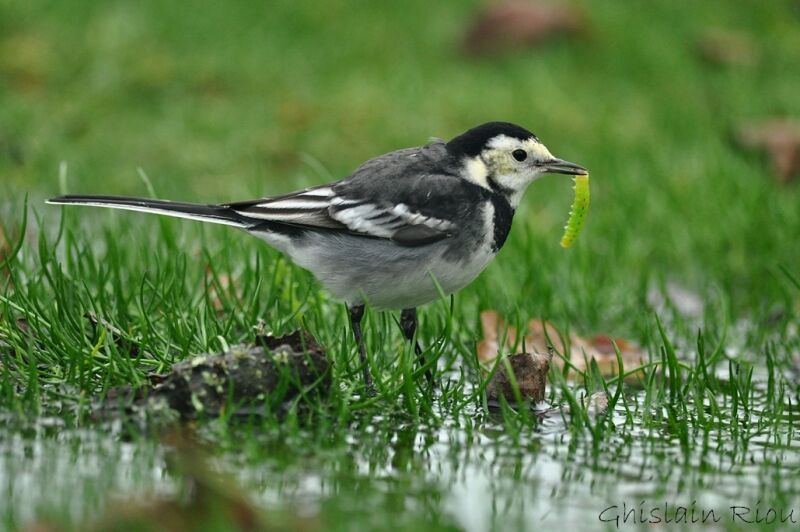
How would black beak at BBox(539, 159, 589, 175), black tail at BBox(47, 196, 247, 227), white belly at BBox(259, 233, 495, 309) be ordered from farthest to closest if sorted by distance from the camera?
1. black beak at BBox(539, 159, 589, 175)
2. black tail at BBox(47, 196, 247, 227)
3. white belly at BBox(259, 233, 495, 309)

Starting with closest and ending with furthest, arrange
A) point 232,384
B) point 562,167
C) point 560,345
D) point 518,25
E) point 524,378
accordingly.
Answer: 1. point 232,384
2. point 524,378
3. point 562,167
4. point 560,345
5. point 518,25

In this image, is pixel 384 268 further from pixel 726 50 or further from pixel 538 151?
pixel 726 50

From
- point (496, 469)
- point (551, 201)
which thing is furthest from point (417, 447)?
point (551, 201)

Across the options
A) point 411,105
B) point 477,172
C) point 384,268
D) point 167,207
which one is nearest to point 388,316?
point 384,268

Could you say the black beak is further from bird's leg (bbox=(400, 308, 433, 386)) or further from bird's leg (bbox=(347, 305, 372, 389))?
bird's leg (bbox=(347, 305, 372, 389))

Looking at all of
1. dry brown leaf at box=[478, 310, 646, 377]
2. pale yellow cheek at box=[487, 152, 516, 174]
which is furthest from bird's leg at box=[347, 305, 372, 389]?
pale yellow cheek at box=[487, 152, 516, 174]

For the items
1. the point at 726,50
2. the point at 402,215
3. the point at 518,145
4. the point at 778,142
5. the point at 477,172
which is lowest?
Answer: the point at 402,215

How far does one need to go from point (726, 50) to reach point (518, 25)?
2.12 meters

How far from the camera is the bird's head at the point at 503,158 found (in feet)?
18.2

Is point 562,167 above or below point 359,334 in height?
above

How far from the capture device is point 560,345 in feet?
20.0

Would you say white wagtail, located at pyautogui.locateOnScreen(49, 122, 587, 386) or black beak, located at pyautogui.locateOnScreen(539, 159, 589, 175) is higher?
black beak, located at pyautogui.locateOnScreen(539, 159, 589, 175)

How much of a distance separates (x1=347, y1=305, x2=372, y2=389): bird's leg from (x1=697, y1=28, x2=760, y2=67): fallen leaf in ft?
26.3

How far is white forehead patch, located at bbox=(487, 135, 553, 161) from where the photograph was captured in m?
5.56
